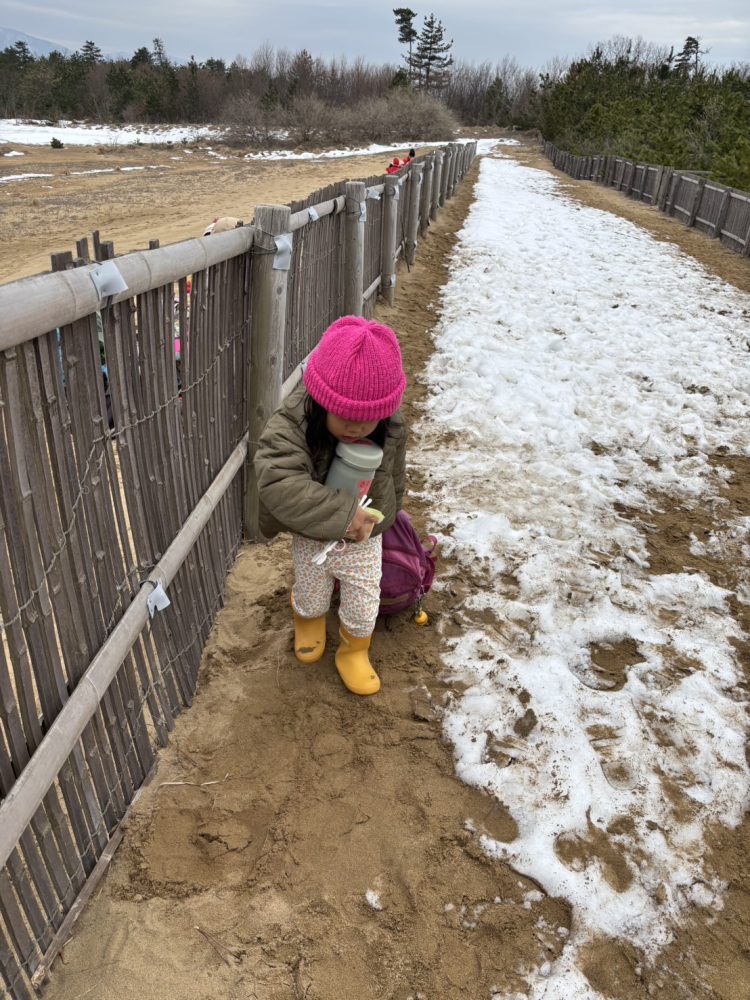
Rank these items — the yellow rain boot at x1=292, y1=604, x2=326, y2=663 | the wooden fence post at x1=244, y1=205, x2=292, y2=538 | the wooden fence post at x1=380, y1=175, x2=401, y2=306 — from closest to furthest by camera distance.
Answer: the yellow rain boot at x1=292, y1=604, x2=326, y2=663 < the wooden fence post at x1=244, y1=205, x2=292, y2=538 < the wooden fence post at x1=380, y1=175, x2=401, y2=306

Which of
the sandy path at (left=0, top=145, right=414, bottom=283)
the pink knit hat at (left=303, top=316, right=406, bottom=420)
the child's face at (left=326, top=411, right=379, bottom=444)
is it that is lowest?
the sandy path at (left=0, top=145, right=414, bottom=283)

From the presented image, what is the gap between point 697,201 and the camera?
14.4m

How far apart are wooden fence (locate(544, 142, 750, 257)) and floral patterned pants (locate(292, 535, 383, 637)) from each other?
11915 mm

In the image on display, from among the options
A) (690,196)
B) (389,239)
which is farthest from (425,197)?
(690,196)

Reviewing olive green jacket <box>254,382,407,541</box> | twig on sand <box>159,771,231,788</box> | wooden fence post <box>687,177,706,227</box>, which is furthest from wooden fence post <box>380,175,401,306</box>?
wooden fence post <box>687,177,706,227</box>

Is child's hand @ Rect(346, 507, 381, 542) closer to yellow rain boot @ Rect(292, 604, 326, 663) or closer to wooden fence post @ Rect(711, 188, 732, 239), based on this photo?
yellow rain boot @ Rect(292, 604, 326, 663)

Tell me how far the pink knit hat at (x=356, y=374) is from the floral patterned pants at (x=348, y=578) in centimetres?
57

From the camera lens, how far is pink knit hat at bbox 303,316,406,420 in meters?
1.96

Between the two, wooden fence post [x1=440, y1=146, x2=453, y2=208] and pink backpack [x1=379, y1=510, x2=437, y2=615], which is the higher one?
wooden fence post [x1=440, y1=146, x2=453, y2=208]

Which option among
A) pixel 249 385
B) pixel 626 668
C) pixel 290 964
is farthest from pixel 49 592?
pixel 626 668

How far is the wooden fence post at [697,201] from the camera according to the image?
46.2 feet

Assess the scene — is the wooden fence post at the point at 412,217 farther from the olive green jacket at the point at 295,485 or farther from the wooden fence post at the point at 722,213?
the olive green jacket at the point at 295,485

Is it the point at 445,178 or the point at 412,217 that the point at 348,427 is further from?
the point at 445,178

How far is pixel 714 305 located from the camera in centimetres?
802
